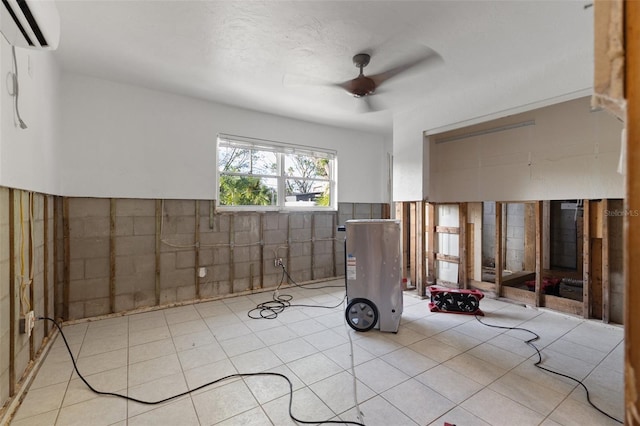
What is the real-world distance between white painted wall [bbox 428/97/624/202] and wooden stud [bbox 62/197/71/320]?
5.02 meters

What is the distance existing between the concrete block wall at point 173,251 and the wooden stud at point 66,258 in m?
0.01

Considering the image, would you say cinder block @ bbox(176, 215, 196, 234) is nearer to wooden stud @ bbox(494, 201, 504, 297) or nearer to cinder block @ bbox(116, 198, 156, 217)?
cinder block @ bbox(116, 198, 156, 217)

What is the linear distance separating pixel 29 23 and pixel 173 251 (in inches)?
112

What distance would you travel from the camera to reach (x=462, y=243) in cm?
437

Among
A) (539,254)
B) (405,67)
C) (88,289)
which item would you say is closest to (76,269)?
(88,289)

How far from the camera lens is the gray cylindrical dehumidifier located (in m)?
2.99

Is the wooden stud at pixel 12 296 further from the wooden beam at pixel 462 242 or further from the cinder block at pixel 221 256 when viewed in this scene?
the wooden beam at pixel 462 242

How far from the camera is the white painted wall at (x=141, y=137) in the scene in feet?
10.7

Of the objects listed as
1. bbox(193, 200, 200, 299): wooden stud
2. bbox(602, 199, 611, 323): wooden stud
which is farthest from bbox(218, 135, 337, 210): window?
bbox(602, 199, 611, 323): wooden stud

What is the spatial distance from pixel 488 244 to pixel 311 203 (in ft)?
12.1

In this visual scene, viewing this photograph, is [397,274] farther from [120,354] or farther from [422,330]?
[120,354]

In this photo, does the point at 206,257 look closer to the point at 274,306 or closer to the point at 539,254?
the point at 274,306

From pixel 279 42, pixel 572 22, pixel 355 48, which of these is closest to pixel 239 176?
pixel 279 42

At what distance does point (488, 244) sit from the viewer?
18.8 ft
